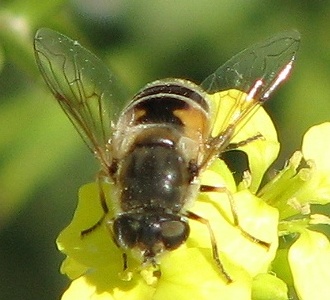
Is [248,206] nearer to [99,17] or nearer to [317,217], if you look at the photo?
[317,217]

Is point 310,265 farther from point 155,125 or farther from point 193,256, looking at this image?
point 155,125

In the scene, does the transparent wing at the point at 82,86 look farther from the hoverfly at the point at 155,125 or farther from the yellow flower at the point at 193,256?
the yellow flower at the point at 193,256

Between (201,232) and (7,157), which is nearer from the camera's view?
(201,232)

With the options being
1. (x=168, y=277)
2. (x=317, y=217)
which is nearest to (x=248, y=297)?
(x=168, y=277)

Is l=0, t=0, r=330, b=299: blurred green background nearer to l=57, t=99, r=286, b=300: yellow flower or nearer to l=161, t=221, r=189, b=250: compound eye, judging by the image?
l=57, t=99, r=286, b=300: yellow flower

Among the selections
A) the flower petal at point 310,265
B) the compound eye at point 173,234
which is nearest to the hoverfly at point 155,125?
the compound eye at point 173,234

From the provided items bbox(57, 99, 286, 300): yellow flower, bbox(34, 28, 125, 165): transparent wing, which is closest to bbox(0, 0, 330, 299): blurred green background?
bbox(34, 28, 125, 165): transparent wing
